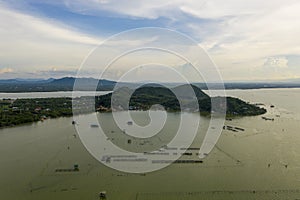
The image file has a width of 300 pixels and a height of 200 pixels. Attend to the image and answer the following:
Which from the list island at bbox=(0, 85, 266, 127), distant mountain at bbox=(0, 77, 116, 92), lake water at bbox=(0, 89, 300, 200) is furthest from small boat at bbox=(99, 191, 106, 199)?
island at bbox=(0, 85, 266, 127)

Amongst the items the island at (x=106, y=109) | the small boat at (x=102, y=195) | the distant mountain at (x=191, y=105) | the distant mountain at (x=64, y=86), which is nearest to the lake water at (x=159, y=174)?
the small boat at (x=102, y=195)

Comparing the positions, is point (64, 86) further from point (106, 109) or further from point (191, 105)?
point (191, 105)

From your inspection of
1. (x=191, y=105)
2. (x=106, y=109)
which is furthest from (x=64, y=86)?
(x=191, y=105)

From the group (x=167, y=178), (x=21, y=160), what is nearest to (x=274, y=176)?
(x=167, y=178)

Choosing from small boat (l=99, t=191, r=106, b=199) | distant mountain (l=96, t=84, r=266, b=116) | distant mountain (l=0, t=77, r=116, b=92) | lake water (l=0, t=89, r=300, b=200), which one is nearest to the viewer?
distant mountain (l=0, t=77, r=116, b=92)

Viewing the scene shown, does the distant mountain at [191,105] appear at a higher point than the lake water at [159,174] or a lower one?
higher

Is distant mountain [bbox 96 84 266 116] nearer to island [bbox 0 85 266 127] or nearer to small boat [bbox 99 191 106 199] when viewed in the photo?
island [bbox 0 85 266 127]

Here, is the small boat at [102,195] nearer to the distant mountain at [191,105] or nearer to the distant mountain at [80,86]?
the distant mountain at [80,86]

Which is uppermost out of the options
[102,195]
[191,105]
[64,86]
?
[64,86]
